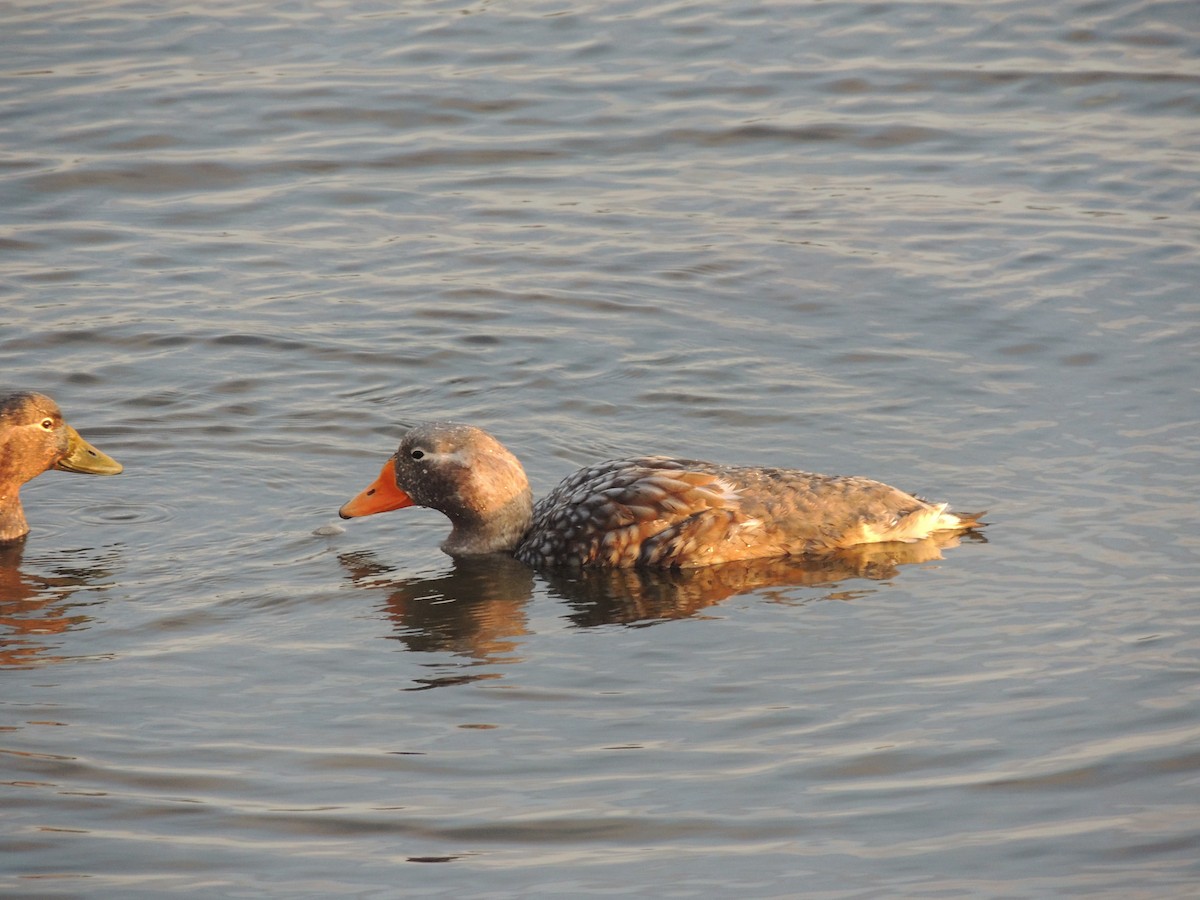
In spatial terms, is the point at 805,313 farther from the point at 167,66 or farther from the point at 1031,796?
the point at 167,66

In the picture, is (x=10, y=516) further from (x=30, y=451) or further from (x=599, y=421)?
(x=599, y=421)

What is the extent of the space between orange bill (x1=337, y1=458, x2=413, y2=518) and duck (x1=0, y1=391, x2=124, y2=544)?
1391 mm

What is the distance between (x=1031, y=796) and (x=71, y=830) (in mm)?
3235

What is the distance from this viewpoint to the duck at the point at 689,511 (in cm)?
827

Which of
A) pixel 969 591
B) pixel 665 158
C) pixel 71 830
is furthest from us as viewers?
pixel 665 158

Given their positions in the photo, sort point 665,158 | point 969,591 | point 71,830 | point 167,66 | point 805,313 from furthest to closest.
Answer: point 167,66 < point 665,158 < point 805,313 < point 969,591 < point 71,830

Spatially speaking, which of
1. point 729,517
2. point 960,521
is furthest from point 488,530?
point 960,521

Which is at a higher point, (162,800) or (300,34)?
(300,34)

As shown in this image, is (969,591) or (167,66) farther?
(167,66)

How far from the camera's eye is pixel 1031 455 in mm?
9172

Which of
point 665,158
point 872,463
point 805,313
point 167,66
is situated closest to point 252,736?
point 872,463

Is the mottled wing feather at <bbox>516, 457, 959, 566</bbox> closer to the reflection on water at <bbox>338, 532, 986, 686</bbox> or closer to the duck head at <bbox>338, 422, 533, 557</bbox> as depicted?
the reflection on water at <bbox>338, 532, 986, 686</bbox>

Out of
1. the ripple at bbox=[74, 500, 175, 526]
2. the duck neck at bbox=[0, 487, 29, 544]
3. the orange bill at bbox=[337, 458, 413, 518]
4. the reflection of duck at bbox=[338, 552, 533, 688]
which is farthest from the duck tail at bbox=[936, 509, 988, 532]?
the duck neck at bbox=[0, 487, 29, 544]

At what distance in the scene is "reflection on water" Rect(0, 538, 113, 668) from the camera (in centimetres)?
739
